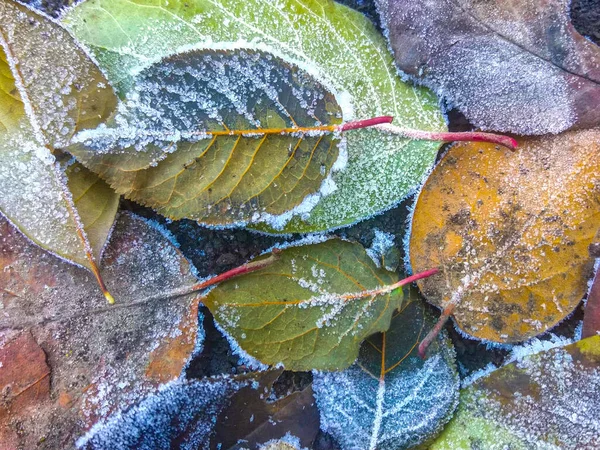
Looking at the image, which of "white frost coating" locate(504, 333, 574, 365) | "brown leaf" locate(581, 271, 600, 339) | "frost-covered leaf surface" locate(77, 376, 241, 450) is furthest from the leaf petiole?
"frost-covered leaf surface" locate(77, 376, 241, 450)

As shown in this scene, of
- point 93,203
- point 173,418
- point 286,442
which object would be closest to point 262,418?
point 286,442

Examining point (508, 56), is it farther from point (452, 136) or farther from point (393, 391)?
point (393, 391)

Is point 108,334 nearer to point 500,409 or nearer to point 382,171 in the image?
point 382,171

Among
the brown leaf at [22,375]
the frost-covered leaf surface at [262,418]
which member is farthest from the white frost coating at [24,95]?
the frost-covered leaf surface at [262,418]

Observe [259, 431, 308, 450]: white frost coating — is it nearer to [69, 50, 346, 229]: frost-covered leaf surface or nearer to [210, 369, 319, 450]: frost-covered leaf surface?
[210, 369, 319, 450]: frost-covered leaf surface

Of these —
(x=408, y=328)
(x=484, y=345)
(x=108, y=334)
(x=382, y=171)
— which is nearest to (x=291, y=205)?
(x=382, y=171)

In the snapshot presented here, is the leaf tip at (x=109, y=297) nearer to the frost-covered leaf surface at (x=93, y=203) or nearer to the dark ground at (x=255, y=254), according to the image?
the frost-covered leaf surface at (x=93, y=203)
